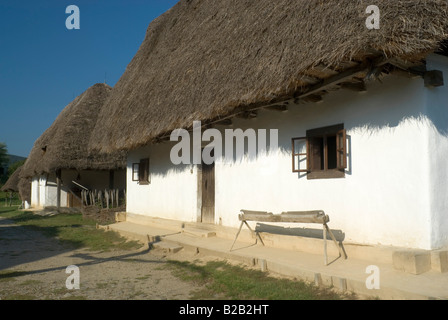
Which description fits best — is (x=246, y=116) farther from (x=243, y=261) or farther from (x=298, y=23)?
(x=243, y=261)

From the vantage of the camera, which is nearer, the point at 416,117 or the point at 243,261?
the point at 416,117

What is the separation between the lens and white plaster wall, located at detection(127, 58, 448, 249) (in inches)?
182

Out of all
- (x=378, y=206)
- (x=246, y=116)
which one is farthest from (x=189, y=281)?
(x=246, y=116)

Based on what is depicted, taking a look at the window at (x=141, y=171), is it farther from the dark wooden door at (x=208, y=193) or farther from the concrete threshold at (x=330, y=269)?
the concrete threshold at (x=330, y=269)

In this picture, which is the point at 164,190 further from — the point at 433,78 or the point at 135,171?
the point at 433,78

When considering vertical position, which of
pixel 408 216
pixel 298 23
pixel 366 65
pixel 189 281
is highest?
pixel 298 23

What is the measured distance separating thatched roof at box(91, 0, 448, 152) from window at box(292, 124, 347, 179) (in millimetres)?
811

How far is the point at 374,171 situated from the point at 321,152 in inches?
44.7

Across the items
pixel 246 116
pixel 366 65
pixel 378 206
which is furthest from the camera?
pixel 246 116

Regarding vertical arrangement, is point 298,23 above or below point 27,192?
above

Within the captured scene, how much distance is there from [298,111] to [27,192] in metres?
22.9

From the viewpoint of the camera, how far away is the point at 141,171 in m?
11.8
